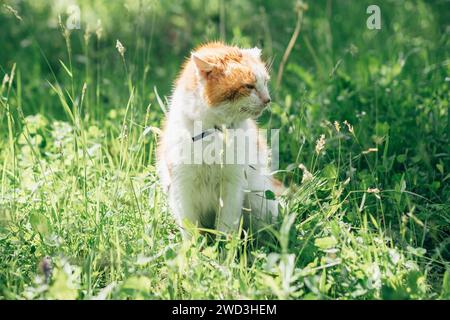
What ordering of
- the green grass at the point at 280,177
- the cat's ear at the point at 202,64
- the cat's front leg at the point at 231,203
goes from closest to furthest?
1. the green grass at the point at 280,177
2. the cat's ear at the point at 202,64
3. the cat's front leg at the point at 231,203

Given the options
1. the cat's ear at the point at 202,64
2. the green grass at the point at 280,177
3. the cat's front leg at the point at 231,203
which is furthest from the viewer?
the cat's front leg at the point at 231,203

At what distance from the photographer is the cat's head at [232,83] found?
3.19 m

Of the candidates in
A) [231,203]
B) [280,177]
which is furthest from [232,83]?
[280,177]

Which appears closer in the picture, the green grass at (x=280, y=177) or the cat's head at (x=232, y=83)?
the green grass at (x=280, y=177)

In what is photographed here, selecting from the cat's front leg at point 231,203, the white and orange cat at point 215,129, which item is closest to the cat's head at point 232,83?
the white and orange cat at point 215,129

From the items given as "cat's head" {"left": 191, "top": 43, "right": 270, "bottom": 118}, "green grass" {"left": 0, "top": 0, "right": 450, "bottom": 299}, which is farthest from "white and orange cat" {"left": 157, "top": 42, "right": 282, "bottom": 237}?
"green grass" {"left": 0, "top": 0, "right": 450, "bottom": 299}

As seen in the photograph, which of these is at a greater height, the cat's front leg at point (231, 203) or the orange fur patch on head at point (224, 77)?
the orange fur patch on head at point (224, 77)

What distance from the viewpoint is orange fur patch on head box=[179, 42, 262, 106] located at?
320cm

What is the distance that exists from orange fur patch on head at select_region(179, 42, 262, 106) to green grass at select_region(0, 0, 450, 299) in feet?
1.13

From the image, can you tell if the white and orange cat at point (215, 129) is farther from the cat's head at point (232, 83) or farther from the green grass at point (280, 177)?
the green grass at point (280, 177)

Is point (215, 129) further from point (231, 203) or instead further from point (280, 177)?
point (280, 177)

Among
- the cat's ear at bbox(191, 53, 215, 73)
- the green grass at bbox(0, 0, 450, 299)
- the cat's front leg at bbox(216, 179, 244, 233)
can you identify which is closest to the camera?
the green grass at bbox(0, 0, 450, 299)

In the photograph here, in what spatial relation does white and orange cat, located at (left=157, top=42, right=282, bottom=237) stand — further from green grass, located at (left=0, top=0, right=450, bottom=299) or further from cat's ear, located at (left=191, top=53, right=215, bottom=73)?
green grass, located at (left=0, top=0, right=450, bottom=299)
